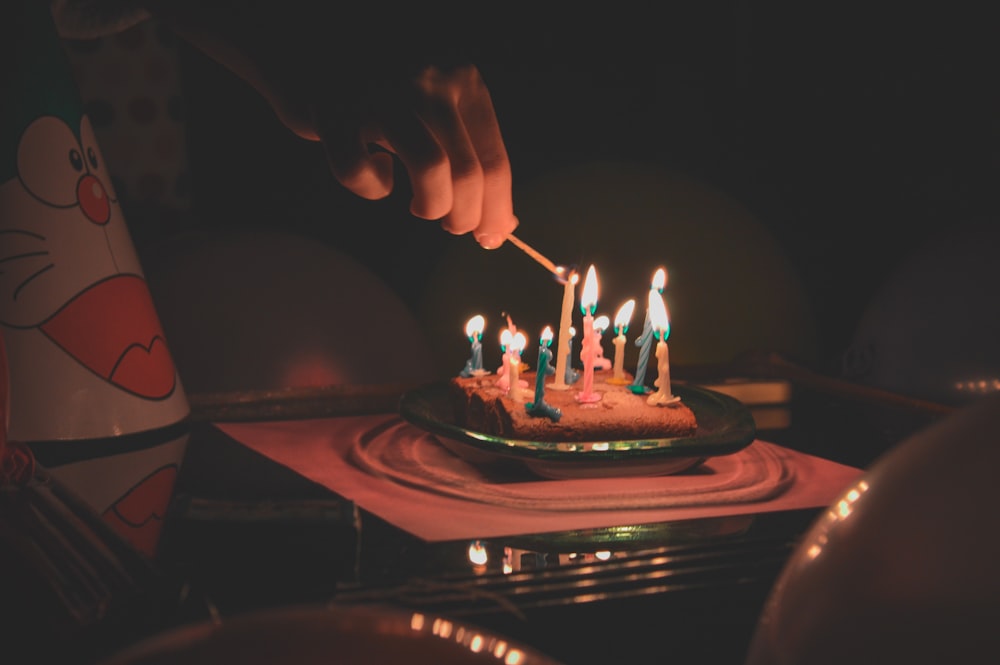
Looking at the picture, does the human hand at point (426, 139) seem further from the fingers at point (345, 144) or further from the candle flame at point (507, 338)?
the candle flame at point (507, 338)

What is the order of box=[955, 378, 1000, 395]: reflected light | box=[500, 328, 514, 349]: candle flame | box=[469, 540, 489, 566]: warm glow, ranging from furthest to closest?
box=[955, 378, 1000, 395]: reflected light < box=[500, 328, 514, 349]: candle flame < box=[469, 540, 489, 566]: warm glow

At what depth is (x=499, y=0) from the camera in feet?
6.23

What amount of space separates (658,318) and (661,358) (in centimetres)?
6

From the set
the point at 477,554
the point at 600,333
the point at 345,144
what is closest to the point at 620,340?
the point at 600,333

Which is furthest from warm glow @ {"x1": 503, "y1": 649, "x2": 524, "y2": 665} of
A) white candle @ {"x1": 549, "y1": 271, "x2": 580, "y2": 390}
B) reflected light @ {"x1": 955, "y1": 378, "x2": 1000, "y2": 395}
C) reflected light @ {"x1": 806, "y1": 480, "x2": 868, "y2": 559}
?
reflected light @ {"x1": 955, "y1": 378, "x2": 1000, "y2": 395}

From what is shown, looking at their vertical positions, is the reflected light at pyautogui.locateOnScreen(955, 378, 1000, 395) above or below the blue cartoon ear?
below

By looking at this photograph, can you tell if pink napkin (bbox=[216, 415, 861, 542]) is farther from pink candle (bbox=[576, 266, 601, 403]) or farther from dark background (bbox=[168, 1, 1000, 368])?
dark background (bbox=[168, 1, 1000, 368])

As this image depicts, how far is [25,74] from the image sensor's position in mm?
814

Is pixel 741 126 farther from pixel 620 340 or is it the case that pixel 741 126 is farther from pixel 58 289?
pixel 58 289

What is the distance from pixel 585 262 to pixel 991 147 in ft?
2.99

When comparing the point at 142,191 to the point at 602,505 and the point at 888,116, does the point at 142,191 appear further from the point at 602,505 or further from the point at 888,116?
the point at 888,116

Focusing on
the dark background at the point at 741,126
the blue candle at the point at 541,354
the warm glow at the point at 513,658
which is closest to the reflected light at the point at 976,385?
the dark background at the point at 741,126

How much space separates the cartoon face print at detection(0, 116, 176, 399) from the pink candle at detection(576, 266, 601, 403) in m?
0.41

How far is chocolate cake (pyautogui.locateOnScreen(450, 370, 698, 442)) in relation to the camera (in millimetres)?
853
